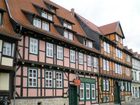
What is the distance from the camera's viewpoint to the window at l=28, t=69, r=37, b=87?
71.6 feet

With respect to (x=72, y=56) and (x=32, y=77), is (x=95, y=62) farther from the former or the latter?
(x=32, y=77)

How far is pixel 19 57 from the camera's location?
817 inches

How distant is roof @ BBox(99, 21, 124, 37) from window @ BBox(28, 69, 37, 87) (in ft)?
71.7

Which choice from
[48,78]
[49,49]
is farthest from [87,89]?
[49,49]

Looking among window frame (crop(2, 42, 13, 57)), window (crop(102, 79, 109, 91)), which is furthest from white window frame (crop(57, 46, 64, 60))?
window (crop(102, 79, 109, 91))

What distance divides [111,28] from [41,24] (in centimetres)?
2031

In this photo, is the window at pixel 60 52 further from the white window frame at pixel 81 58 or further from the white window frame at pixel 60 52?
the white window frame at pixel 81 58

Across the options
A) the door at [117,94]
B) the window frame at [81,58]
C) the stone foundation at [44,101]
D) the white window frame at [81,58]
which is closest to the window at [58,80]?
the stone foundation at [44,101]

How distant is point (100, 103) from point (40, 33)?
48.0ft

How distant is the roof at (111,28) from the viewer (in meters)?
42.1

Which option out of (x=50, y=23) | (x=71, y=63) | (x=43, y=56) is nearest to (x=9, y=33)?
(x=43, y=56)

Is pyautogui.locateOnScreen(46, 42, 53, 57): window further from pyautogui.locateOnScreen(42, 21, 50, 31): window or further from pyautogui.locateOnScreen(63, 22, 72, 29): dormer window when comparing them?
pyautogui.locateOnScreen(63, 22, 72, 29): dormer window

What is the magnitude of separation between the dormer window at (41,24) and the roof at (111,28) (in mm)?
18423

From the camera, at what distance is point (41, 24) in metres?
24.5
